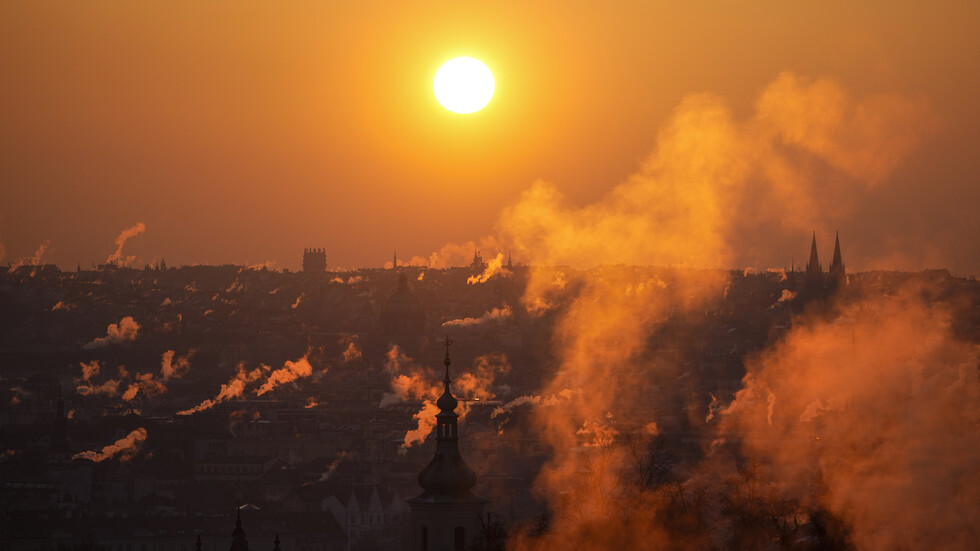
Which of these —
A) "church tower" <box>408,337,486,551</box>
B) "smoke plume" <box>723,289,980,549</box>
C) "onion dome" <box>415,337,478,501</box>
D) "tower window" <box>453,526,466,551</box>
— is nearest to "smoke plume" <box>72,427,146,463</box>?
"onion dome" <box>415,337,478,501</box>

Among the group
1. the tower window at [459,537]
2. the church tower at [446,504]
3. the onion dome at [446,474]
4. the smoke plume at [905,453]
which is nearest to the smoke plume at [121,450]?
the onion dome at [446,474]

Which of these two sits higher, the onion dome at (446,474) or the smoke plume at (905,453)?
the onion dome at (446,474)

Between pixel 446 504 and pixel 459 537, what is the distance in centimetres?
91

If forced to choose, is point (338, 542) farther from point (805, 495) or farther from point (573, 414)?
point (805, 495)

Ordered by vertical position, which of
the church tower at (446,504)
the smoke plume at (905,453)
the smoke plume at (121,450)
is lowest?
the smoke plume at (905,453)

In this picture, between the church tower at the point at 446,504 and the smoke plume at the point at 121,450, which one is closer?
the church tower at the point at 446,504

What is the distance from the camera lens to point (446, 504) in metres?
57.1

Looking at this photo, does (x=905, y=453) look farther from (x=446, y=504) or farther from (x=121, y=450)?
(x=121, y=450)

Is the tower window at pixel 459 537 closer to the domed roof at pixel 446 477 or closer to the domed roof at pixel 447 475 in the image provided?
the domed roof at pixel 447 475

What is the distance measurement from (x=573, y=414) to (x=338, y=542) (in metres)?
41.5

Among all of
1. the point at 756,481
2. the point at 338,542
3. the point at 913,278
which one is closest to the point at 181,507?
the point at 338,542

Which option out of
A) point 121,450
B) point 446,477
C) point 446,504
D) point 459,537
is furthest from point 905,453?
point 121,450

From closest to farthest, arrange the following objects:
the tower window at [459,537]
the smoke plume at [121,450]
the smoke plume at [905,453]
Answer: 1. the smoke plume at [905,453]
2. the tower window at [459,537]
3. the smoke plume at [121,450]

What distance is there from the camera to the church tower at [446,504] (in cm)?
5669
